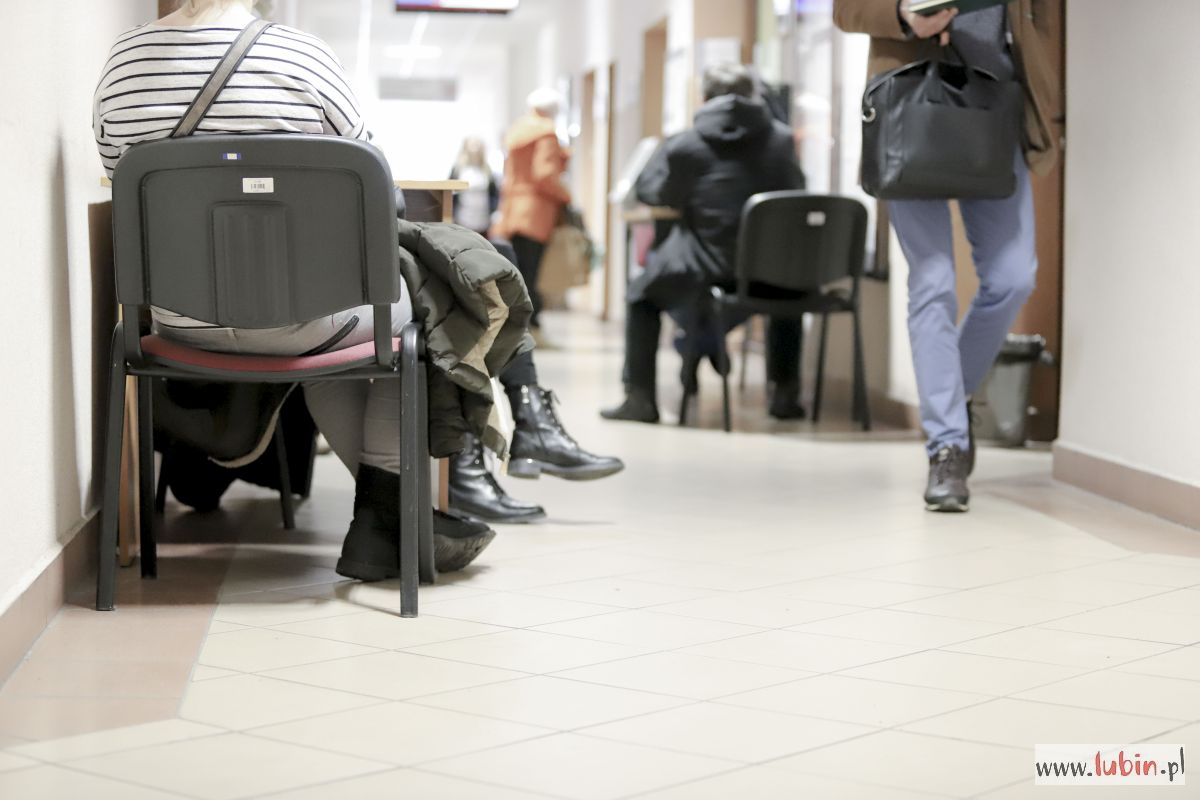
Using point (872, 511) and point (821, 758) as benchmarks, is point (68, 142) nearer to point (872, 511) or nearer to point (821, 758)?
point (821, 758)

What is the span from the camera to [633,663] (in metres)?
2.05

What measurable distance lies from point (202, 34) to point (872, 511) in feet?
6.17

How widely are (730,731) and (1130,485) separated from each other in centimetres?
207

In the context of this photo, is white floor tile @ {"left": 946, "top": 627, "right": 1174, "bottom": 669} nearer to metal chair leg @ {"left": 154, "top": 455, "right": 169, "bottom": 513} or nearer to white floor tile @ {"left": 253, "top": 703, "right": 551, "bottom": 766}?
white floor tile @ {"left": 253, "top": 703, "right": 551, "bottom": 766}

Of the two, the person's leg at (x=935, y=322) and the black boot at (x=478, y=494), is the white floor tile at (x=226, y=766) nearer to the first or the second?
the black boot at (x=478, y=494)

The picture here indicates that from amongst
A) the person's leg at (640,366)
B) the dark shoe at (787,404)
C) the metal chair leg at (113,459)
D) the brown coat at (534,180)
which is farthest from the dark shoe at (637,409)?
the brown coat at (534,180)

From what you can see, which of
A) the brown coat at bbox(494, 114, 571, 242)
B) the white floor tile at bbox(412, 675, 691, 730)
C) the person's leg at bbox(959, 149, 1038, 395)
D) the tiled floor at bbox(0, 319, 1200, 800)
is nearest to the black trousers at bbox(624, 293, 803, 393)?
the person's leg at bbox(959, 149, 1038, 395)

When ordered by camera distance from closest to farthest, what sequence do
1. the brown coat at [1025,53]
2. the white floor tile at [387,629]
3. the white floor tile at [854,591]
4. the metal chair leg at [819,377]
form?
the white floor tile at [387,629] < the white floor tile at [854,591] < the brown coat at [1025,53] < the metal chair leg at [819,377]

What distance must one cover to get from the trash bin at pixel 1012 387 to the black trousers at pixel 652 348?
39.6 inches

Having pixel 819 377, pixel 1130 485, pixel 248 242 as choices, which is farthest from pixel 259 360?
pixel 819 377

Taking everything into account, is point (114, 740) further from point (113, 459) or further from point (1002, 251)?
point (1002, 251)

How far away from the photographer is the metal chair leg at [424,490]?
7.79 ft

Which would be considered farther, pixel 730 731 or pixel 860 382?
pixel 860 382

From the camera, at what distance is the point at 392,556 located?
254cm
